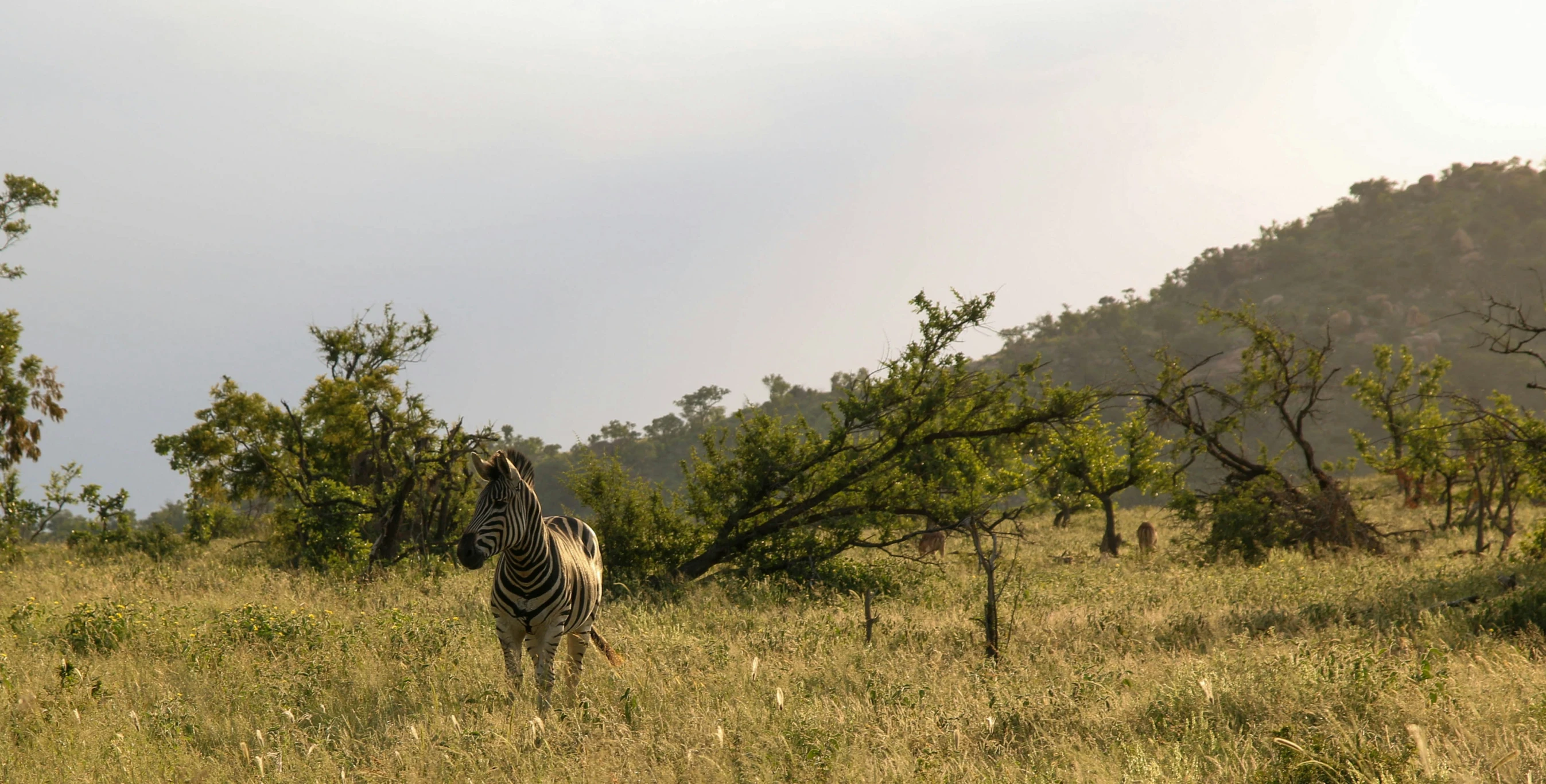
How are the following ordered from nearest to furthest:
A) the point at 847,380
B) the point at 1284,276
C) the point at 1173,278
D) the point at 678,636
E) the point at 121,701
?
the point at 121,701 → the point at 678,636 → the point at 847,380 → the point at 1284,276 → the point at 1173,278

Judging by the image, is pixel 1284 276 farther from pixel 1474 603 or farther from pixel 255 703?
pixel 255 703

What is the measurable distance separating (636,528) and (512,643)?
7929 mm

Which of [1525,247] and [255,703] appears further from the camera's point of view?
[1525,247]

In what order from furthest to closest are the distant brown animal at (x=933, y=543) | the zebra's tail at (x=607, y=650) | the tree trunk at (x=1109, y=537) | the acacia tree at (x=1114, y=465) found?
the acacia tree at (x=1114, y=465), the tree trunk at (x=1109, y=537), the distant brown animal at (x=933, y=543), the zebra's tail at (x=607, y=650)

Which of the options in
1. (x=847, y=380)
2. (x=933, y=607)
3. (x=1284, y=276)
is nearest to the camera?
(x=933, y=607)

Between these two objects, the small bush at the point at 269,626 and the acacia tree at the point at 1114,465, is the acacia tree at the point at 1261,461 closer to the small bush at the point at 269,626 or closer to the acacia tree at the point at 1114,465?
the acacia tree at the point at 1114,465

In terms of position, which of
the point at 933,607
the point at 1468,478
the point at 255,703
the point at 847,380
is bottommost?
the point at 1468,478

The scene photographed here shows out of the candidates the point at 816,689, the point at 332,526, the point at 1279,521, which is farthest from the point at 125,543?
the point at 1279,521

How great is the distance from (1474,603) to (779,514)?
934cm

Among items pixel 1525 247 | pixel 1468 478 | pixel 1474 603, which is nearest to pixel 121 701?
pixel 1474 603

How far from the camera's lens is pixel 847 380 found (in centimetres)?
1543

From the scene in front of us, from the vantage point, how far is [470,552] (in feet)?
21.0

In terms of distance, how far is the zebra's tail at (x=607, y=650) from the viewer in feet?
27.1

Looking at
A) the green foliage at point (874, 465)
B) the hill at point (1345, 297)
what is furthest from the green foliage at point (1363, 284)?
the green foliage at point (874, 465)
